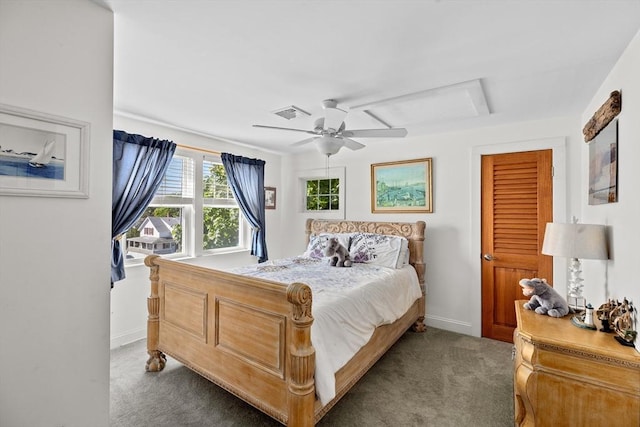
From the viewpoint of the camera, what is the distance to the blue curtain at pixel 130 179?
293 cm

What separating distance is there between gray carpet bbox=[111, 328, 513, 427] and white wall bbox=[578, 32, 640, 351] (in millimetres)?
1079

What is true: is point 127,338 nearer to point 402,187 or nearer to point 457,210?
point 402,187

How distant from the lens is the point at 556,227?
201 centimetres

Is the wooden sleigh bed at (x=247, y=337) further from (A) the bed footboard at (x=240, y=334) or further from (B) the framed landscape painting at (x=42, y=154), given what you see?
(B) the framed landscape painting at (x=42, y=154)

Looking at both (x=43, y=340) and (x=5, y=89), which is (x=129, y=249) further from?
(x=5, y=89)

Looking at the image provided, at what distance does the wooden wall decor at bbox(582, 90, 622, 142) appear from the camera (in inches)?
72.2

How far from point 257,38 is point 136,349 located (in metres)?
3.09

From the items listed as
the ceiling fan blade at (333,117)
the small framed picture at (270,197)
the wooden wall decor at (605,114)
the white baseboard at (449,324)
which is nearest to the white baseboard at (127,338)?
the small framed picture at (270,197)

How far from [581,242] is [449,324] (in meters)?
2.06

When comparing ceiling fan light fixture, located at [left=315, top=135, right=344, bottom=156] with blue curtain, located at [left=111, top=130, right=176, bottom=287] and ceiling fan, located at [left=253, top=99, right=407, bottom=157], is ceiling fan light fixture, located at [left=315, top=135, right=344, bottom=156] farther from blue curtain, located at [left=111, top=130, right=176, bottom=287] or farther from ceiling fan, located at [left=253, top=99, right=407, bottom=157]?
blue curtain, located at [left=111, top=130, right=176, bottom=287]

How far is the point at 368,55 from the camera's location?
189 cm

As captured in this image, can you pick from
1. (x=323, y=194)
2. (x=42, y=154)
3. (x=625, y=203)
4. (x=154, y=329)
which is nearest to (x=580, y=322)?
(x=625, y=203)

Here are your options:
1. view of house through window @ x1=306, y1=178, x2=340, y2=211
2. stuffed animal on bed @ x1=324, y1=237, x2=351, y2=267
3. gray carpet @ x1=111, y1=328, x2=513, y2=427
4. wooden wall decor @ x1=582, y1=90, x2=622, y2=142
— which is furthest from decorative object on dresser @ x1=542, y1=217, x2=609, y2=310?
view of house through window @ x1=306, y1=178, x2=340, y2=211

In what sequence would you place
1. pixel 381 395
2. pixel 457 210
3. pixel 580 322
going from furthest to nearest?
pixel 457 210, pixel 381 395, pixel 580 322
